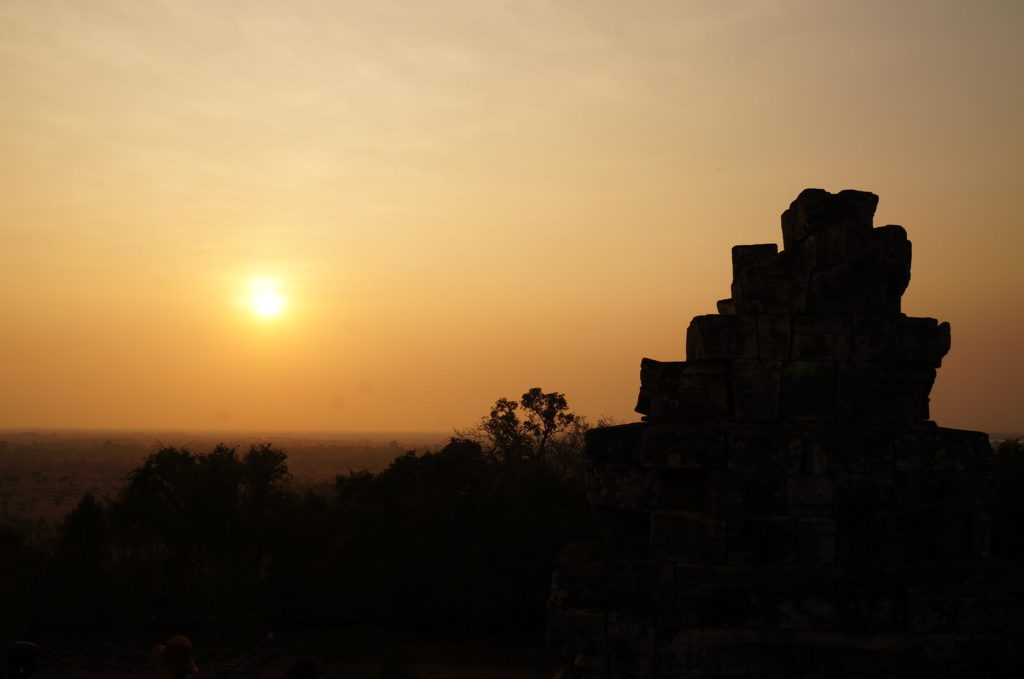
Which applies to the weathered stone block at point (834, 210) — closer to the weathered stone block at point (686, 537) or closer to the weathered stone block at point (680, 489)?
the weathered stone block at point (680, 489)

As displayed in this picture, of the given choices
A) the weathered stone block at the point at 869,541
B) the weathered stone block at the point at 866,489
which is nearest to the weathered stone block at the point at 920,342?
the weathered stone block at the point at 866,489

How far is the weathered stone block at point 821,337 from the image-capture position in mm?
5297

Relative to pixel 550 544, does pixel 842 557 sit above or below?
above

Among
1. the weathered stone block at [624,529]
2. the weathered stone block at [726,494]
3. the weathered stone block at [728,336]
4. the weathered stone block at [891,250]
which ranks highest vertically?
the weathered stone block at [891,250]

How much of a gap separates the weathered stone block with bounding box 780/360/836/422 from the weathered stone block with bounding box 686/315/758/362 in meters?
0.32

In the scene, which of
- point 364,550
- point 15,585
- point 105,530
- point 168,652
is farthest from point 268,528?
point 168,652

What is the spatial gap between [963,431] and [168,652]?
570cm

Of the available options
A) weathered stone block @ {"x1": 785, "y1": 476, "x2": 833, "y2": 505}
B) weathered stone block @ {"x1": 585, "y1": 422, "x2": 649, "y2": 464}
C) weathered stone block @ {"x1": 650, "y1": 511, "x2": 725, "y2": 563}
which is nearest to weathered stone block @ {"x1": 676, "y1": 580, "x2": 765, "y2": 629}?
weathered stone block @ {"x1": 650, "y1": 511, "x2": 725, "y2": 563}

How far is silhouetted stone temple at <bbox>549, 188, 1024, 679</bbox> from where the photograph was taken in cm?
489

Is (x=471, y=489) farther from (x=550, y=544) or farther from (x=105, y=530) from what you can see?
(x=105, y=530)

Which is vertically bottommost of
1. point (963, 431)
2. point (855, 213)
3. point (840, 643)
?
point (840, 643)

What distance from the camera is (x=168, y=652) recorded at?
Answer: 507 centimetres

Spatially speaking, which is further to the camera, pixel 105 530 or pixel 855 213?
pixel 105 530

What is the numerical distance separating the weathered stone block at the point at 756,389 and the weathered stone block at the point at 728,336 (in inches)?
3.1
